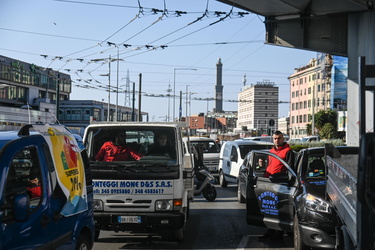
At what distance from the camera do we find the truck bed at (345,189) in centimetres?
348

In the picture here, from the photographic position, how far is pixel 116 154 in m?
8.00

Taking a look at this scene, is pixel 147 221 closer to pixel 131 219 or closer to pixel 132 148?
pixel 131 219

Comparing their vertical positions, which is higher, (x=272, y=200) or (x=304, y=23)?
(x=304, y=23)

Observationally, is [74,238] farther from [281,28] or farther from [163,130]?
[281,28]

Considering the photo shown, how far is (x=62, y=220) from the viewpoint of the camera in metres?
4.65

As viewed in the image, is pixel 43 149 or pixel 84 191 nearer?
pixel 43 149

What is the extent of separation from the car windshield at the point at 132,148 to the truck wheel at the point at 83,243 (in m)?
2.04

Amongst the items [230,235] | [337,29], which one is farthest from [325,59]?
[230,235]

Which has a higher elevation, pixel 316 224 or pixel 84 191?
pixel 84 191

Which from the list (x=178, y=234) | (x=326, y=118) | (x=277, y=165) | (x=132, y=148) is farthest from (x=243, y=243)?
(x=326, y=118)

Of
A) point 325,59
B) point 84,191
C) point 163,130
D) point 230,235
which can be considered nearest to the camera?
point 84,191

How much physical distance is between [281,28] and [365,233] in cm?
1941

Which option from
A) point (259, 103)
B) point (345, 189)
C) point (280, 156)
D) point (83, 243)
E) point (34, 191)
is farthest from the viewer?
point (259, 103)

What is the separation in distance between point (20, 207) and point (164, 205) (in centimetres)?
399
